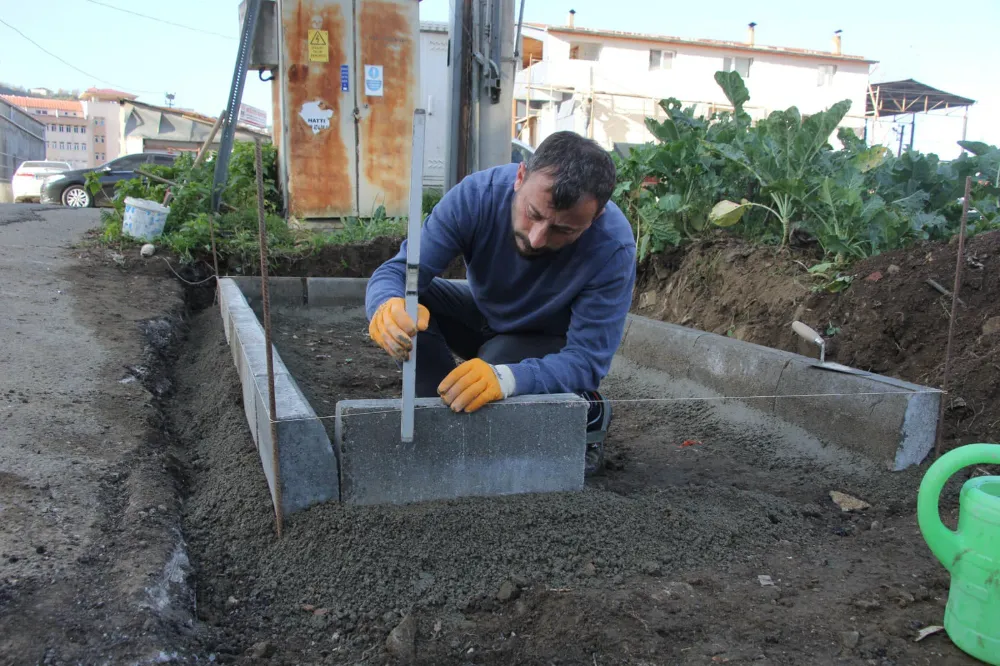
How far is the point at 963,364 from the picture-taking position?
8.51 ft

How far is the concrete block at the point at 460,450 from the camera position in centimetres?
191

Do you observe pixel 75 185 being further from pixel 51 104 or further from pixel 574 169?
pixel 51 104

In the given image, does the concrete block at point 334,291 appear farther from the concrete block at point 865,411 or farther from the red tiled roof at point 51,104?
the red tiled roof at point 51,104

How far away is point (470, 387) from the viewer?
190 centimetres

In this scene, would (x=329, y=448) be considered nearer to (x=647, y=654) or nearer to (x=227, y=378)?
(x=647, y=654)

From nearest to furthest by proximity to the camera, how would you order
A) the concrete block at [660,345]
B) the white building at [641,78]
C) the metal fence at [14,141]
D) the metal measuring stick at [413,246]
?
the metal measuring stick at [413,246] → the concrete block at [660,345] → the metal fence at [14,141] → the white building at [641,78]

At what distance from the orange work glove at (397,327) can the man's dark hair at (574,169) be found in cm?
53

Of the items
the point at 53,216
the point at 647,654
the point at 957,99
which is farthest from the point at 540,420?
the point at 957,99

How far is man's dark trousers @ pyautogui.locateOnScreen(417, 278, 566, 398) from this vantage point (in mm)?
2521

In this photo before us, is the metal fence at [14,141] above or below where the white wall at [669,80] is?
below

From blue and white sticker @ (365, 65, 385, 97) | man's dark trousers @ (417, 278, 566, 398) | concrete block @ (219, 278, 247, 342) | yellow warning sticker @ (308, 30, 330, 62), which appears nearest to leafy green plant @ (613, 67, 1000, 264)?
man's dark trousers @ (417, 278, 566, 398)

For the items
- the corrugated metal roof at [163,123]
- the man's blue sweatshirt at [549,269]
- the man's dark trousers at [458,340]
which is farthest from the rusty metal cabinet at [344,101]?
the corrugated metal roof at [163,123]

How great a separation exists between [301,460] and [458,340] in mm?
1186

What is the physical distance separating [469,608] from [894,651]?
918mm
